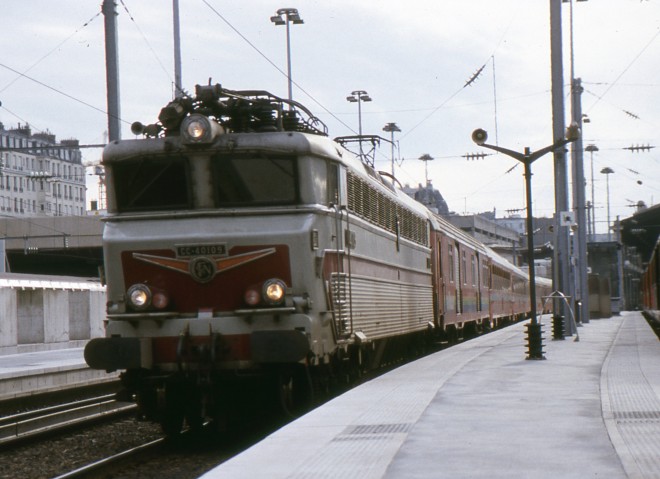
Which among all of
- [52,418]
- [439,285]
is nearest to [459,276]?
[439,285]

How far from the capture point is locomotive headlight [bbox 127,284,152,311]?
40.0ft

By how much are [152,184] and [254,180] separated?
4.02 ft

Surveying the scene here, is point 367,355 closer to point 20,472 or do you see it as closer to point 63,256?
point 20,472

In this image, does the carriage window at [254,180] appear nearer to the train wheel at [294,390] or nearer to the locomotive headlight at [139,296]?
the locomotive headlight at [139,296]

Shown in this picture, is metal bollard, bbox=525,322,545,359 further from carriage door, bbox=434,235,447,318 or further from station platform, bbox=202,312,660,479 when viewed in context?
carriage door, bbox=434,235,447,318

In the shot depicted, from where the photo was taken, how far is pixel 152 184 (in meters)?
12.7

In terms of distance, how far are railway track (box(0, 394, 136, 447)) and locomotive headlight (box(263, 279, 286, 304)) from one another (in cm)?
297

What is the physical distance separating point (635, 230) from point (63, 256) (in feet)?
120

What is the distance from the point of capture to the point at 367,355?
16.4m

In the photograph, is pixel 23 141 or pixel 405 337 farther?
pixel 23 141

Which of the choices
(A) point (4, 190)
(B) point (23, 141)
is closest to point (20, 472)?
(A) point (4, 190)

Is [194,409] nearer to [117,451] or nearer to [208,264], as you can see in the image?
[117,451]

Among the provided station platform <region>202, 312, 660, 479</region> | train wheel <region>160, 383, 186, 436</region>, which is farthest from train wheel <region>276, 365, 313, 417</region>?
train wheel <region>160, 383, 186, 436</region>

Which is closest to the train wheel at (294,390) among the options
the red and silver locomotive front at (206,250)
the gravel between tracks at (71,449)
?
the red and silver locomotive front at (206,250)
